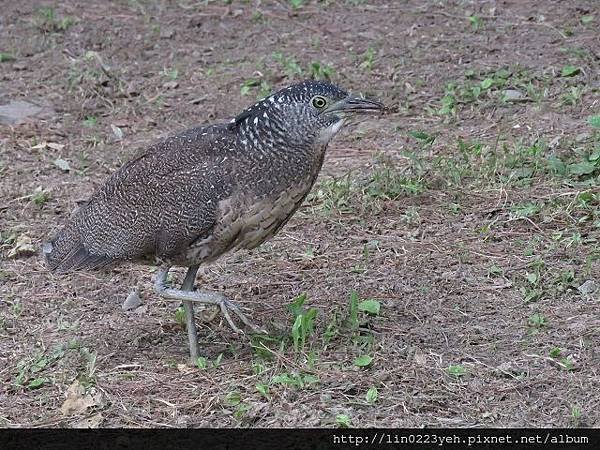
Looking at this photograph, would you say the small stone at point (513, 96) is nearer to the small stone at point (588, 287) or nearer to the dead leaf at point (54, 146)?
the small stone at point (588, 287)

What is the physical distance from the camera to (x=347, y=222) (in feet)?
24.3

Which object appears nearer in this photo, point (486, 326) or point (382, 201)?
point (486, 326)

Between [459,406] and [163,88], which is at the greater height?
[163,88]

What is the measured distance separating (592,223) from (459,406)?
84.9 inches

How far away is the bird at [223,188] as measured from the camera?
5.60 meters

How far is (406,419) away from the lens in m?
5.19

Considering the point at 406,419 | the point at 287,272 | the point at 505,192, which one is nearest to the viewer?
the point at 406,419

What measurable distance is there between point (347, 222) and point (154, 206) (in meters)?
1.94

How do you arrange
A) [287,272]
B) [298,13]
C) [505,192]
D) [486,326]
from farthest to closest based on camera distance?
1. [298,13]
2. [505,192]
3. [287,272]
4. [486,326]

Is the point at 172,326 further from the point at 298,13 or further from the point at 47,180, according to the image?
the point at 298,13

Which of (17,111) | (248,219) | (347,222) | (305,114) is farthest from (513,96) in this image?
(17,111)

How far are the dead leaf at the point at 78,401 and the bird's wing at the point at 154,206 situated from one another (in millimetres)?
738

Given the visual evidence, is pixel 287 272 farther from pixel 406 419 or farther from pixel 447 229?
pixel 406 419

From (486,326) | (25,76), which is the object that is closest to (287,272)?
(486,326)
